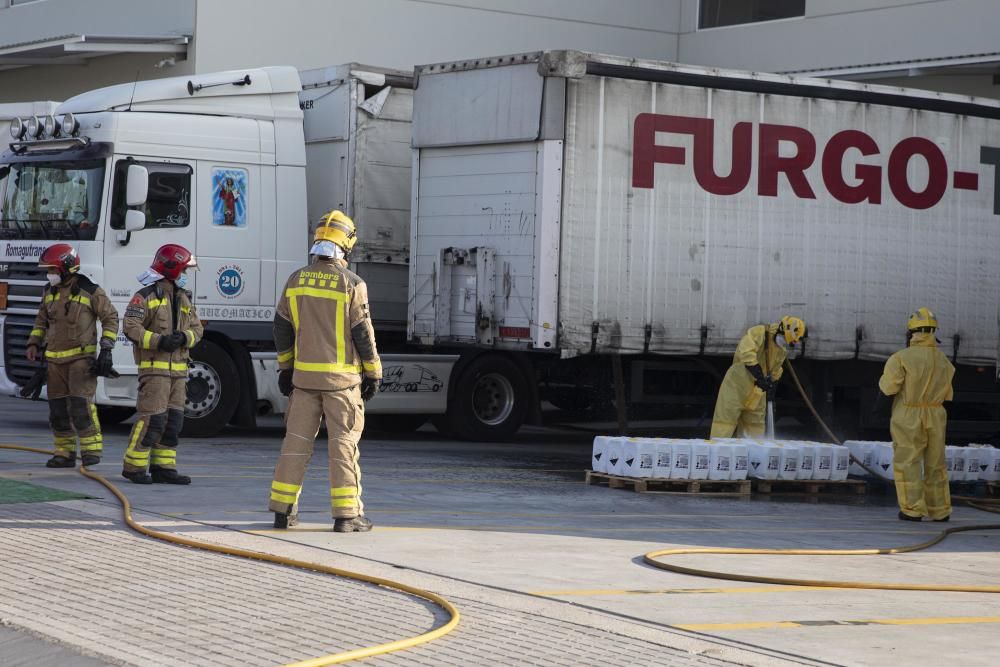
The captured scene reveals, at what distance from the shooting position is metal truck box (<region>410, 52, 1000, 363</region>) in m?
14.8

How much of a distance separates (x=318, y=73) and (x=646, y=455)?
6.14 metres

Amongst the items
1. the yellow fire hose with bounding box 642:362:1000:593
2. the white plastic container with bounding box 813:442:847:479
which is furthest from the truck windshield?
the yellow fire hose with bounding box 642:362:1000:593

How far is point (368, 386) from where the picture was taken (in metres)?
9.84

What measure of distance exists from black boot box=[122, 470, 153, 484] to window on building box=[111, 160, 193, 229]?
157 inches

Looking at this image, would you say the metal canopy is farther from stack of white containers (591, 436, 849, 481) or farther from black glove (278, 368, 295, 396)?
black glove (278, 368, 295, 396)

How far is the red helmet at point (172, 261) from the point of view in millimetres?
11688

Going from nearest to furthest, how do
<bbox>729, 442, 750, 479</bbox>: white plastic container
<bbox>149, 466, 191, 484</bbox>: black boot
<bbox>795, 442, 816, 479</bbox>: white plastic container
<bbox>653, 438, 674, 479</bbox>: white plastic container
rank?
<bbox>149, 466, 191, 484</bbox>: black boot → <bbox>653, 438, 674, 479</bbox>: white plastic container → <bbox>729, 442, 750, 479</bbox>: white plastic container → <bbox>795, 442, 816, 479</bbox>: white plastic container

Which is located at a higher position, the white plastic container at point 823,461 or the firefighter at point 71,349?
the firefighter at point 71,349

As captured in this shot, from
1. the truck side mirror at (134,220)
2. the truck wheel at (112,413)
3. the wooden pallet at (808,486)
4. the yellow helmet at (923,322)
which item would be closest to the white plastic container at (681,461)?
the wooden pallet at (808,486)

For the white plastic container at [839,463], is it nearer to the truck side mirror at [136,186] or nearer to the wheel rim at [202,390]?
the wheel rim at [202,390]

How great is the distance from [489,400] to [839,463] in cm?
439

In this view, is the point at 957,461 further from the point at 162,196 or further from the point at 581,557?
the point at 162,196

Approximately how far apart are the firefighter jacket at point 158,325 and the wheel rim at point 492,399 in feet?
17.9

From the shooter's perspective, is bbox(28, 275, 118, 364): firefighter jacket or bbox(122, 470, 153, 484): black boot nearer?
bbox(122, 470, 153, 484): black boot
